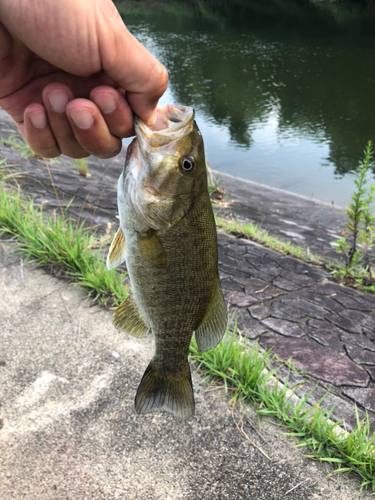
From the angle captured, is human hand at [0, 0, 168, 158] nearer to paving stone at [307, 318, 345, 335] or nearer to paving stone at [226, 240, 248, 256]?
paving stone at [307, 318, 345, 335]

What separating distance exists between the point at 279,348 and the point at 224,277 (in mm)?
1318

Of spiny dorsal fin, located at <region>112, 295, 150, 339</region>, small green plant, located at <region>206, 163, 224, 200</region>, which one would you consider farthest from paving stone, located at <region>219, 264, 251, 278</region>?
small green plant, located at <region>206, 163, 224, 200</region>

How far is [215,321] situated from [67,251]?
7.58 ft

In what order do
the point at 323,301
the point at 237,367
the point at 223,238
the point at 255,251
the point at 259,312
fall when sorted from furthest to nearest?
the point at 223,238 < the point at 255,251 < the point at 323,301 < the point at 259,312 < the point at 237,367

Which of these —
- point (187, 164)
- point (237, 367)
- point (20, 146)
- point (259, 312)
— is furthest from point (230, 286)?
point (20, 146)

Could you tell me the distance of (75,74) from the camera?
66.7 inches

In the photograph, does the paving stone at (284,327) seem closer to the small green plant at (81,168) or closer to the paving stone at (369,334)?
the paving stone at (369,334)

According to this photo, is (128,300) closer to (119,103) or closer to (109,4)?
(119,103)

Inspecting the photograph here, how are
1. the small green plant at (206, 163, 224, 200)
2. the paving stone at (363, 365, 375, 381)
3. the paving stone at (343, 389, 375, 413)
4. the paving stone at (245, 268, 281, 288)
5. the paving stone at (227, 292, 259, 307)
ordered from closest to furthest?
1. the paving stone at (343, 389, 375, 413)
2. the paving stone at (363, 365, 375, 381)
3. the paving stone at (227, 292, 259, 307)
4. the paving stone at (245, 268, 281, 288)
5. the small green plant at (206, 163, 224, 200)

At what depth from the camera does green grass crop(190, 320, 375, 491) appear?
7.75 ft

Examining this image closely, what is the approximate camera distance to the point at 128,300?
1948 millimetres

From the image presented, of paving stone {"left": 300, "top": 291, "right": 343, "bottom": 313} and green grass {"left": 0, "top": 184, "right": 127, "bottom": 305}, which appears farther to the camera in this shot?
paving stone {"left": 300, "top": 291, "right": 343, "bottom": 313}

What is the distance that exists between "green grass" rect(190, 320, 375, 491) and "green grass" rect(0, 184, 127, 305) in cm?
101

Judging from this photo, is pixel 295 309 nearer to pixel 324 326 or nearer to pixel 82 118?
pixel 324 326
